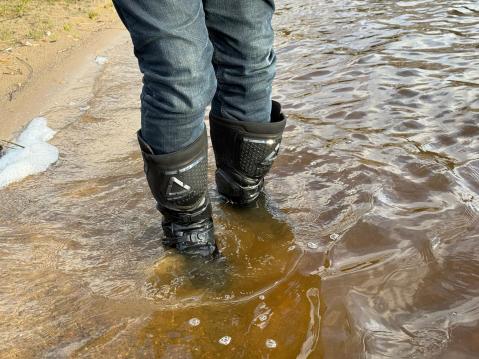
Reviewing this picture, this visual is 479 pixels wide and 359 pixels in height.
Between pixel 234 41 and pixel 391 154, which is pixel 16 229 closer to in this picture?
pixel 234 41

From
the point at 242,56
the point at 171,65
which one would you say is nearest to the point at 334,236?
the point at 242,56

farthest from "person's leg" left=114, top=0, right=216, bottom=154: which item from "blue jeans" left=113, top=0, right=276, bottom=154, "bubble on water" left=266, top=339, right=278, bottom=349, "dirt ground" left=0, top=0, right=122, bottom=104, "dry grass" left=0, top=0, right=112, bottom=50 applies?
"dry grass" left=0, top=0, right=112, bottom=50

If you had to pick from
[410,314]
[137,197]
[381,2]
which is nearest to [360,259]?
[410,314]

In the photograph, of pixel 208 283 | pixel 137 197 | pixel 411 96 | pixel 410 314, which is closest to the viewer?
pixel 410 314

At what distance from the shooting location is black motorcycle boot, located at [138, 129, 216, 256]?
1.40 metres

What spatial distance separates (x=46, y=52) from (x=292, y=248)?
10.4 feet

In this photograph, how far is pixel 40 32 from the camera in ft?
14.6

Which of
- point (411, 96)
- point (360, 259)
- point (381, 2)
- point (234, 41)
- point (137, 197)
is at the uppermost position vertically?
point (234, 41)

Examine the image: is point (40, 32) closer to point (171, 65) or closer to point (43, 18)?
point (43, 18)

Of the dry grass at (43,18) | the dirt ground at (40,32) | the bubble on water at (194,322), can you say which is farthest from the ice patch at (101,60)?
the bubble on water at (194,322)

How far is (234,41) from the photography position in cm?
150

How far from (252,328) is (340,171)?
907 mm

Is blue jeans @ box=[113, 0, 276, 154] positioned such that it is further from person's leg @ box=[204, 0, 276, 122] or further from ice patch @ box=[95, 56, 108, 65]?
ice patch @ box=[95, 56, 108, 65]

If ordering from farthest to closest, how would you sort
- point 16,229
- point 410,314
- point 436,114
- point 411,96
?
point 411,96 → point 436,114 → point 16,229 → point 410,314
